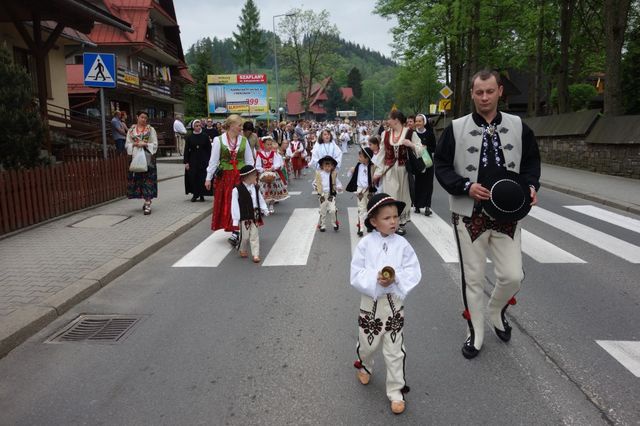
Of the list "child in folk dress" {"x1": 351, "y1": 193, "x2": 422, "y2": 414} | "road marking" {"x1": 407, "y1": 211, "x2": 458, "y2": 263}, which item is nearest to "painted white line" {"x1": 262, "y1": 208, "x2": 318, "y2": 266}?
"road marking" {"x1": 407, "y1": 211, "x2": 458, "y2": 263}

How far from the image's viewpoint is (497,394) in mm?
3377

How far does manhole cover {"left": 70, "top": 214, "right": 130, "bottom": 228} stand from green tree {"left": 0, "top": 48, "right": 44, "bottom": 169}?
1456 millimetres

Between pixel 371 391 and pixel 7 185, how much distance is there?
7380 mm

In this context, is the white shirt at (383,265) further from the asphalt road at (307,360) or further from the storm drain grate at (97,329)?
the storm drain grate at (97,329)

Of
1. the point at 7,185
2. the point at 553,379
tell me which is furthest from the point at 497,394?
the point at 7,185

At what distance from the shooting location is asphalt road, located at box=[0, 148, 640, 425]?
3.22 meters

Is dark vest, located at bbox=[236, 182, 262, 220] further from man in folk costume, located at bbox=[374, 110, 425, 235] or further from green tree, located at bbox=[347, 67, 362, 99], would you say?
green tree, located at bbox=[347, 67, 362, 99]

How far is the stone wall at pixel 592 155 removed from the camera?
50.2 feet

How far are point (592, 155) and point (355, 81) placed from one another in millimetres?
119298

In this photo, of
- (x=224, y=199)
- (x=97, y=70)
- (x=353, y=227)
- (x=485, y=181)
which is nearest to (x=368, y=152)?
(x=353, y=227)

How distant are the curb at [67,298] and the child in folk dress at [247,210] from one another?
54.7 inches

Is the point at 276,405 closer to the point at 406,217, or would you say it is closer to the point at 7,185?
the point at 406,217

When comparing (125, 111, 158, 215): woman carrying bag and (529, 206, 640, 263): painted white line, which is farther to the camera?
(125, 111, 158, 215): woman carrying bag

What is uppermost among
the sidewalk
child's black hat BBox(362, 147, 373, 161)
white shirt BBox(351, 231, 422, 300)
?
child's black hat BBox(362, 147, 373, 161)
